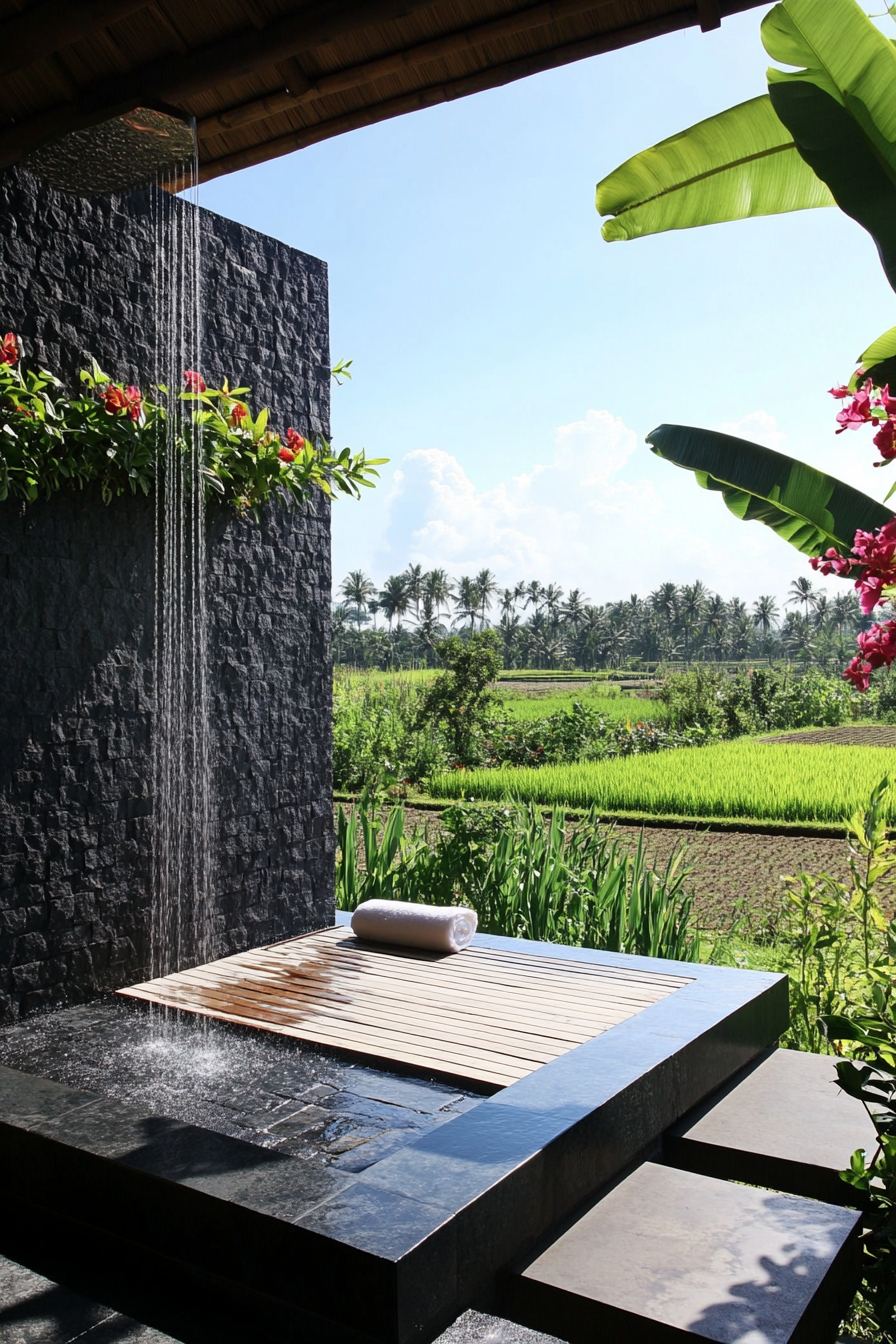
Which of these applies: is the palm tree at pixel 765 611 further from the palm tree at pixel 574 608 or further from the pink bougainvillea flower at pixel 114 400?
the pink bougainvillea flower at pixel 114 400

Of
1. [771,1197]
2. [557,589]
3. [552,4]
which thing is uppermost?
[557,589]

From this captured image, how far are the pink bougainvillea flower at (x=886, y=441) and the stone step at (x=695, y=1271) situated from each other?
1436 millimetres

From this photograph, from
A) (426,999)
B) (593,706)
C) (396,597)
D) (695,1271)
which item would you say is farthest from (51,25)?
A: (396,597)

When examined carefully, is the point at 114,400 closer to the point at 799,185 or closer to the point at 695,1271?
the point at 799,185

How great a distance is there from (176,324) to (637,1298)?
129 inches

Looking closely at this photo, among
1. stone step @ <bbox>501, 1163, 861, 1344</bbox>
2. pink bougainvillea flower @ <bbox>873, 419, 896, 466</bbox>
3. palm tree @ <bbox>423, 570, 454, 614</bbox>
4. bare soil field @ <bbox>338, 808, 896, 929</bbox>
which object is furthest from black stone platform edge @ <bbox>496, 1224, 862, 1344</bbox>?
palm tree @ <bbox>423, 570, 454, 614</bbox>

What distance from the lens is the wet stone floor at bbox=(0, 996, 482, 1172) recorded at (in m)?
2.21

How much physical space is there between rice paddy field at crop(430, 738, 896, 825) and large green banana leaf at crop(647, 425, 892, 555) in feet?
17.3

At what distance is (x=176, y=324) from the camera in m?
3.57

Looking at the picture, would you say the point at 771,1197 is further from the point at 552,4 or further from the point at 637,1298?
the point at 552,4

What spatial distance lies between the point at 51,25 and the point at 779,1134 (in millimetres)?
3037

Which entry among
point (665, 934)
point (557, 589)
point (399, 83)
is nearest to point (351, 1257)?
point (665, 934)

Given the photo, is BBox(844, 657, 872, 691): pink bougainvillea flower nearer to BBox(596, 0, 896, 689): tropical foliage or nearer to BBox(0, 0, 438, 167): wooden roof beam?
BBox(596, 0, 896, 689): tropical foliage

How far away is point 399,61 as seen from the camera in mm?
2352
